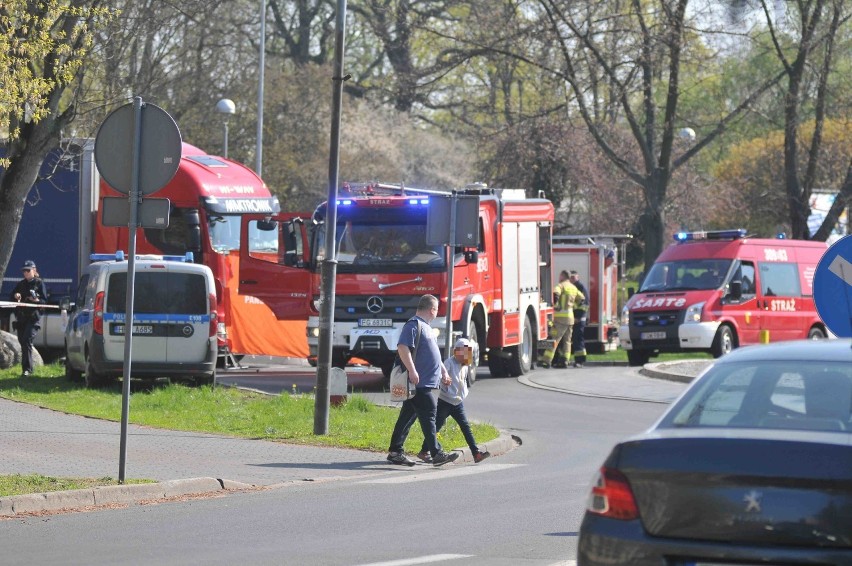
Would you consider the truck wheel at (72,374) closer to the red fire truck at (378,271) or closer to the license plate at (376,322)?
the red fire truck at (378,271)

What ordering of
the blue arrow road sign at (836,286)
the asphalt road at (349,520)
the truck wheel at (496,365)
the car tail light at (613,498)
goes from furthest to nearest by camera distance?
the truck wheel at (496,365) < the blue arrow road sign at (836,286) < the asphalt road at (349,520) < the car tail light at (613,498)

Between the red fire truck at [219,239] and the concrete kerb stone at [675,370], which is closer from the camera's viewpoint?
the concrete kerb stone at [675,370]

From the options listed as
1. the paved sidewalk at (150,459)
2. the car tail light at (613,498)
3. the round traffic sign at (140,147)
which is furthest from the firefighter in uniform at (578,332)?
the car tail light at (613,498)

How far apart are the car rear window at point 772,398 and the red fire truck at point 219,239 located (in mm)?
19333

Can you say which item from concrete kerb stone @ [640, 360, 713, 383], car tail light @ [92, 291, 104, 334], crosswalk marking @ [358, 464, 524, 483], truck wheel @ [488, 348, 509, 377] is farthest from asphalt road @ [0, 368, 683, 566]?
truck wheel @ [488, 348, 509, 377]

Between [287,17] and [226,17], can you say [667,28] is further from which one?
[287,17]

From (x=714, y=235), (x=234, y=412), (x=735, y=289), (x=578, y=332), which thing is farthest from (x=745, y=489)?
(x=578, y=332)

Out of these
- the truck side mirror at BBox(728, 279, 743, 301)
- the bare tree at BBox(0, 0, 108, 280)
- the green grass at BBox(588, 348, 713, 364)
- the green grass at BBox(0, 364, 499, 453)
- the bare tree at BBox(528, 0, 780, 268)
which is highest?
the bare tree at BBox(528, 0, 780, 268)

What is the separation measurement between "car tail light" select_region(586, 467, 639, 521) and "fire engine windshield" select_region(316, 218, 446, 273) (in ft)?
56.8

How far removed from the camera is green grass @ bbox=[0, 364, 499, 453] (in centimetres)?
1655

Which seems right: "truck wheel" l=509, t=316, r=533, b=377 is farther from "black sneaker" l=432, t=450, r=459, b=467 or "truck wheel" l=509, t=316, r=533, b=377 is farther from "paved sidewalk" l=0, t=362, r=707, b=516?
"black sneaker" l=432, t=450, r=459, b=467

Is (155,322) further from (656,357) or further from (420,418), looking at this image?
(656,357)

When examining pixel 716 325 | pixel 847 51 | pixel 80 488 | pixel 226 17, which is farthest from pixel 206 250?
pixel 226 17

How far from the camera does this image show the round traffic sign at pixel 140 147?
39.7 feet
